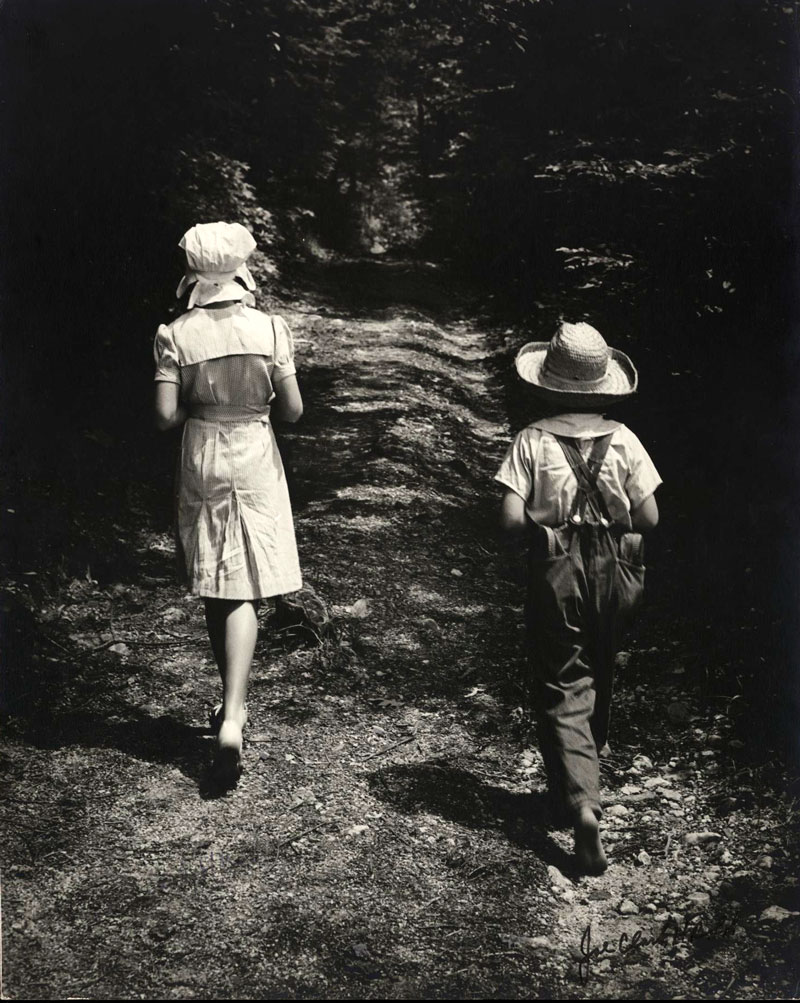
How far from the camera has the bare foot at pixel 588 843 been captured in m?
3.06

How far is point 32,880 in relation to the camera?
9.79 feet

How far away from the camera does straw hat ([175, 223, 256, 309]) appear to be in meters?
3.33

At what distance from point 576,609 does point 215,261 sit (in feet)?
5.41

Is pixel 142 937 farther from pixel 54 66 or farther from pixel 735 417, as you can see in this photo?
pixel 54 66

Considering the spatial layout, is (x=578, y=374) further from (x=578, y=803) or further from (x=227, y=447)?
(x=578, y=803)

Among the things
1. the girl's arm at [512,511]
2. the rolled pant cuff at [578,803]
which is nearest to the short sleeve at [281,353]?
the girl's arm at [512,511]

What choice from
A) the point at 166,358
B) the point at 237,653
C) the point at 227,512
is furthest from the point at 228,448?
the point at 237,653

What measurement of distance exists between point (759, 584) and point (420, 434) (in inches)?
108

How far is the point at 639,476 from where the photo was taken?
10.5ft

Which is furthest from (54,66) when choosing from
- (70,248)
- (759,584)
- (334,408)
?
(759,584)

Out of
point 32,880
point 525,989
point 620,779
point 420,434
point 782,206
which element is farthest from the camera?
point 420,434

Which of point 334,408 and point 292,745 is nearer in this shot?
point 292,745

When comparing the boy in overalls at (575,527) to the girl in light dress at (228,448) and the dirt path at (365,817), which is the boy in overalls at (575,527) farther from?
the girl in light dress at (228,448)
